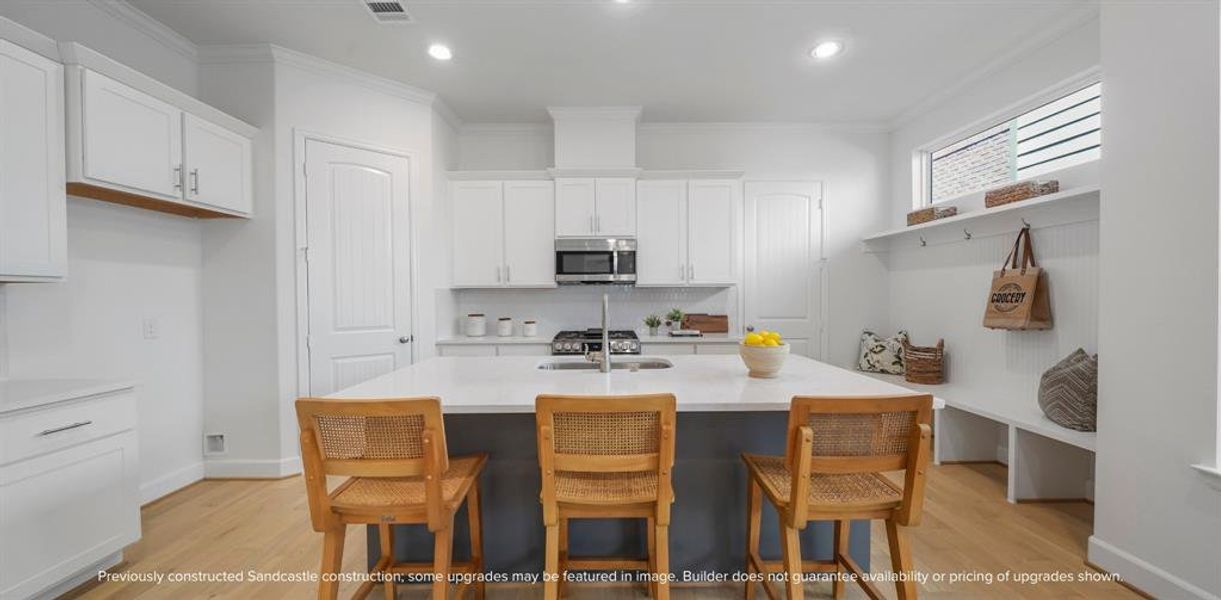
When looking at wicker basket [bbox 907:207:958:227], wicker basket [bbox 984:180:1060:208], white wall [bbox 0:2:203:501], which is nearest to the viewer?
white wall [bbox 0:2:203:501]

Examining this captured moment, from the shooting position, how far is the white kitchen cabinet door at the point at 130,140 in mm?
2053

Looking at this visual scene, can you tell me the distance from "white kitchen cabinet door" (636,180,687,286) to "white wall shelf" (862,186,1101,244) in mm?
1770

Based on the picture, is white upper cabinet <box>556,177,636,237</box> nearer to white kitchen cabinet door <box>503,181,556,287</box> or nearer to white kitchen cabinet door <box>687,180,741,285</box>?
white kitchen cabinet door <box>503,181,556,287</box>

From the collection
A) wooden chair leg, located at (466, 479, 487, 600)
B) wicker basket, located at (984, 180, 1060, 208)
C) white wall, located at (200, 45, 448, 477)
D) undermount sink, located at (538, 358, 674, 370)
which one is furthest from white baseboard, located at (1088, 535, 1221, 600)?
white wall, located at (200, 45, 448, 477)

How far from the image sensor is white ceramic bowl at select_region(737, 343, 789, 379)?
5.98 ft

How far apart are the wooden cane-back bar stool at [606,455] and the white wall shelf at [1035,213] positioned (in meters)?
2.42

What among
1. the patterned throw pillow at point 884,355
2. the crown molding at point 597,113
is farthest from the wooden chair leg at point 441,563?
the patterned throw pillow at point 884,355

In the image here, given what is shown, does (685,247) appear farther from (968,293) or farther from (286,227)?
(286,227)

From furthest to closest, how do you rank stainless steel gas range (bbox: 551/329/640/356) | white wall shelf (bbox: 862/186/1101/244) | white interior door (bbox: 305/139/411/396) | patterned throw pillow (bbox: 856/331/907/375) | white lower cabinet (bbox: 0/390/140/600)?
patterned throw pillow (bbox: 856/331/907/375) < stainless steel gas range (bbox: 551/329/640/356) < white interior door (bbox: 305/139/411/396) < white wall shelf (bbox: 862/186/1101/244) < white lower cabinet (bbox: 0/390/140/600)

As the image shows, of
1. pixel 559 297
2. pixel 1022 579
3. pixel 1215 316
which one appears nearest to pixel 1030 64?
pixel 1215 316

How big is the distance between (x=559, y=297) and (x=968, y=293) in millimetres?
3179

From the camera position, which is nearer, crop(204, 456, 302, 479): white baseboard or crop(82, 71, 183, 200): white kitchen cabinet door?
crop(82, 71, 183, 200): white kitchen cabinet door

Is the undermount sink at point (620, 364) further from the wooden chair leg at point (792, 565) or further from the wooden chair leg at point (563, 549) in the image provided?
the wooden chair leg at point (792, 565)

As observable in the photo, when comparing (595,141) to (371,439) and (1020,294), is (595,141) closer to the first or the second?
(1020,294)
